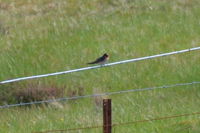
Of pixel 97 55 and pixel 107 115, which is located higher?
pixel 97 55

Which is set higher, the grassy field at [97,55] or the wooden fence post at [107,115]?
the grassy field at [97,55]

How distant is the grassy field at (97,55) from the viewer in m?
13.5

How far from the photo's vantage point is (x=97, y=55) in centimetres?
1748

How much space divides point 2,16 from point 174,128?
29.8ft

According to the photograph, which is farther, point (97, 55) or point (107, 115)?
point (97, 55)

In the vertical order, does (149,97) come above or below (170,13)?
below

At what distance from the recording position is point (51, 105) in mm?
14430

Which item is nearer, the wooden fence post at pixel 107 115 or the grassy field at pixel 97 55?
the wooden fence post at pixel 107 115

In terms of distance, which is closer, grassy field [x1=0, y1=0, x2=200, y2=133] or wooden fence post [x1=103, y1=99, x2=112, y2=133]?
wooden fence post [x1=103, y1=99, x2=112, y2=133]

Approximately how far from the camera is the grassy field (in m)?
13.5

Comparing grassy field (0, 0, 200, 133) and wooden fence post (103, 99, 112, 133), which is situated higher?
grassy field (0, 0, 200, 133)

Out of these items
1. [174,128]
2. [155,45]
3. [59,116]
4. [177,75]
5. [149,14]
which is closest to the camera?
[174,128]

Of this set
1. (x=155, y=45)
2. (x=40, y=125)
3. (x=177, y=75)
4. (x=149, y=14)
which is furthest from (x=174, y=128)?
(x=149, y=14)

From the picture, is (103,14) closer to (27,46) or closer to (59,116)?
(27,46)
